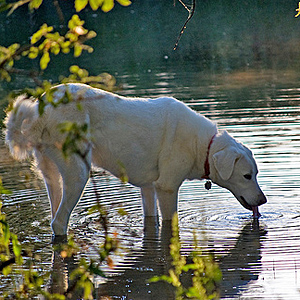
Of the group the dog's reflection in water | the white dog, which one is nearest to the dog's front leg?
the white dog

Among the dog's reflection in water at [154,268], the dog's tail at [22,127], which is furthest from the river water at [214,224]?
the dog's tail at [22,127]

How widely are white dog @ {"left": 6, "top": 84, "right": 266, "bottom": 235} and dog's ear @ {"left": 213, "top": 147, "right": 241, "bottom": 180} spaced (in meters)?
0.01

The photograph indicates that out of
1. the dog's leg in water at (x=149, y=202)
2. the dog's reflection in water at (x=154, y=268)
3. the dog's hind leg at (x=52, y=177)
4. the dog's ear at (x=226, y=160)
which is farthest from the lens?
the dog's leg in water at (x=149, y=202)

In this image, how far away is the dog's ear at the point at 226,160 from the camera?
273 inches

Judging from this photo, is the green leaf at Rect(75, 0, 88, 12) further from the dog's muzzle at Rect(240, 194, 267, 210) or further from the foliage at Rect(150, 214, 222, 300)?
the dog's muzzle at Rect(240, 194, 267, 210)

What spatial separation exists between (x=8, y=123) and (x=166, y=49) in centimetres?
2227

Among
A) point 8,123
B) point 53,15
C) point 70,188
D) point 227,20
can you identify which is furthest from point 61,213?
point 53,15

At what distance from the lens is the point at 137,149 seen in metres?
6.85

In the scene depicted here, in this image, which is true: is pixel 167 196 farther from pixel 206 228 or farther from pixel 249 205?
pixel 249 205

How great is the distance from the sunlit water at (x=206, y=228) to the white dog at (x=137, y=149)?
303mm

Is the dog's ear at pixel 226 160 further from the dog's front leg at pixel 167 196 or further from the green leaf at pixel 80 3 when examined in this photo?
the green leaf at pixel 80 3

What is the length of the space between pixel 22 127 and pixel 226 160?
205 cm

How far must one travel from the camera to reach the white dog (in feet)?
21.4

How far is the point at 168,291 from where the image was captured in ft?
17.0
